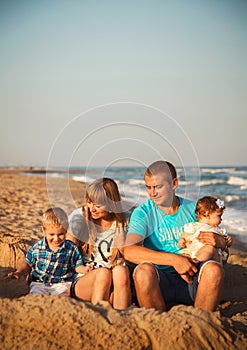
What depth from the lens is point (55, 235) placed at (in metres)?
3.50

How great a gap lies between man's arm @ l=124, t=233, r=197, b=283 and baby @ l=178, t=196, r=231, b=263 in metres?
0.19

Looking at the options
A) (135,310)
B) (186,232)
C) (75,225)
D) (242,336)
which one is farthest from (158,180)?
(242,336)

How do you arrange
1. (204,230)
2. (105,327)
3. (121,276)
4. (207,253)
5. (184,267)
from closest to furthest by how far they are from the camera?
Answer: (105,327) < (121,276) < (184,267) < (207,253) < (204,230)

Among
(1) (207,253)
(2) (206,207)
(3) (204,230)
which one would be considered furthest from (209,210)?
(1) (207,253)

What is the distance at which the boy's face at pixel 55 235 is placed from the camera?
347 centimetres

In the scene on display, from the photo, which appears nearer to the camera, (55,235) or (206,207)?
(55,235)

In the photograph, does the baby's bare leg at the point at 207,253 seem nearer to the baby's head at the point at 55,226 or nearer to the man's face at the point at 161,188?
the man's face at the point at 161,188

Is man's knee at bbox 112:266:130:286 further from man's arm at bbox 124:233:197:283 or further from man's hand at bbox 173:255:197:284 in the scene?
man's hand at bbox 173:255:197:284

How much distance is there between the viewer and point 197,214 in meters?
3.68

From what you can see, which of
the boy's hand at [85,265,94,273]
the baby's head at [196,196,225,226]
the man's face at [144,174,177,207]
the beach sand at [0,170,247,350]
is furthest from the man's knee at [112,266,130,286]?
the baby's head at [196,196,225,226]

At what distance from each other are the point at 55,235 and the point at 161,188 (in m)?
1.02

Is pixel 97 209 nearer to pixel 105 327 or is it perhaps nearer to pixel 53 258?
pixel 53 258

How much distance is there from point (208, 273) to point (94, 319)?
39.6 inches

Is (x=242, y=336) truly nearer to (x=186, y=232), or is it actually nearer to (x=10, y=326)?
(x=186, y=232)
